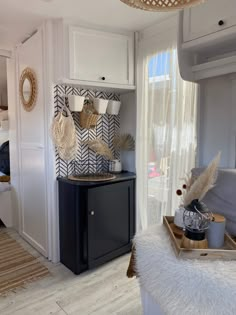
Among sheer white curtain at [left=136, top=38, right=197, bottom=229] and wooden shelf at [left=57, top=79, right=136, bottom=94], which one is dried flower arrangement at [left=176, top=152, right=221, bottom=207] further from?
wooden shelf at [left=57, top=79, right=136, bottom=94]

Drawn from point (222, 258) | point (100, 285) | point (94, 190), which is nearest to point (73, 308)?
point (100, 285)

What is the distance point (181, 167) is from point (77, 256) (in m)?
1.17

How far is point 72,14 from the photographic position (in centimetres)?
209

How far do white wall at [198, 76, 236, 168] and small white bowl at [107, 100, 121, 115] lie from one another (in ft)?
3.22

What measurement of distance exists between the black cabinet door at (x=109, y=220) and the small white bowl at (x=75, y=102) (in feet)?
2.46

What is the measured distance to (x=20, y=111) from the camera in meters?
2.88

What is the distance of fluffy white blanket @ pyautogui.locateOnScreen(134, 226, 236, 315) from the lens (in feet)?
3.00

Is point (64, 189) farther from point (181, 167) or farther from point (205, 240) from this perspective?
point (205, 240)

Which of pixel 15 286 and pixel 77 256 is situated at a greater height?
pixel 77 256

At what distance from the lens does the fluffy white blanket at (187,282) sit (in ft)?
3.00

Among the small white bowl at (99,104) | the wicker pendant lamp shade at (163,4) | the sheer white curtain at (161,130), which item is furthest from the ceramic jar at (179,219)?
the small white bowl at (99,104)

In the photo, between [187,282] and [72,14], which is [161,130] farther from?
[187,282]

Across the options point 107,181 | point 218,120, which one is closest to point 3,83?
point 107,181

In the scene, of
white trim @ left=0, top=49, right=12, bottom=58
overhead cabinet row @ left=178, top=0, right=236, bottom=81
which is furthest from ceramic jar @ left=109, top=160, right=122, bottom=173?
white trim @ left=0, top=49, right=12, bottom=58
